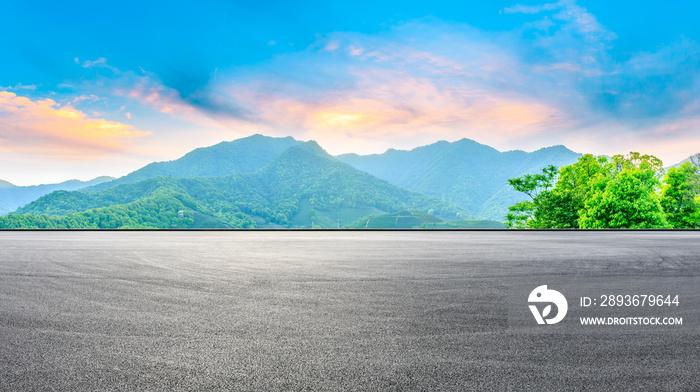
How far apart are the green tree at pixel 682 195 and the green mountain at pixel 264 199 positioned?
1774 inches

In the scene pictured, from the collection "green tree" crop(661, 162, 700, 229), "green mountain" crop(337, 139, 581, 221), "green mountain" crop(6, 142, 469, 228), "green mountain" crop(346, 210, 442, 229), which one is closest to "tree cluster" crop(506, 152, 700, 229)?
"green tree" crop(661, 162, 700, 229)

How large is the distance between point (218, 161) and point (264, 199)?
42076 mm

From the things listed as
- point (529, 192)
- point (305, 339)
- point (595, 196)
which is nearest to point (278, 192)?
point (529, 192)

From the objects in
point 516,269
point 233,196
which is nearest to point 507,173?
point 233,196

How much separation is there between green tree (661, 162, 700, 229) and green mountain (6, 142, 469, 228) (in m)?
45.1

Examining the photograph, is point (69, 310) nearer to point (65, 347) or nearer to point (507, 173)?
point (65, 347)

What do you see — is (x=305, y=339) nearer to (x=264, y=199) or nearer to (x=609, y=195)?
(x=609, y=195)

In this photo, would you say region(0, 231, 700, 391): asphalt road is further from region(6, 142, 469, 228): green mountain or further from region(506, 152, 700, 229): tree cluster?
region(6, 142, 469, 228): green mountain

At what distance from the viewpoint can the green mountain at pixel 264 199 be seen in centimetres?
6109

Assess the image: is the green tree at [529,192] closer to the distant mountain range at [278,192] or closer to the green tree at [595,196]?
the green tree at [595,196]

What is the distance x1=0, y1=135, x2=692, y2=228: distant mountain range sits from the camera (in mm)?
60797

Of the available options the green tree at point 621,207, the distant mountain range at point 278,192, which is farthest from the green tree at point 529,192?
the green tree at point 621,207

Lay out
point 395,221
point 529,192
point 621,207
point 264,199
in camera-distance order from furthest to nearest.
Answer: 1. point 264,199
2. point 395,221
3. point 529,192
4. point 621,207

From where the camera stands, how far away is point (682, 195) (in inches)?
1961
